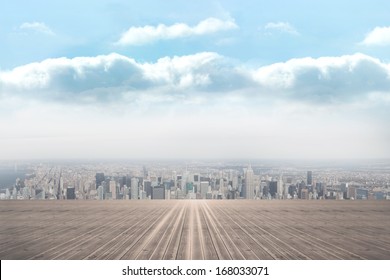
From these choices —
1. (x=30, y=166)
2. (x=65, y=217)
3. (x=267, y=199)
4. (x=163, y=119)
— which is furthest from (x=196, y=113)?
(x=65, y=217)

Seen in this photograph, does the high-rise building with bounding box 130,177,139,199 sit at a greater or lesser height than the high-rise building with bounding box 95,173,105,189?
lesser

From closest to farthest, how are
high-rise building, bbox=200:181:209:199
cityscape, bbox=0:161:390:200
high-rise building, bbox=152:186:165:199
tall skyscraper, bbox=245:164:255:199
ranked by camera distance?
cityscape, bbox=0:161:390:200, high-rise building, bbox=152:186:165:199, tall skyscraper, bbox=245:164:255:199, high-rise building, bbox=200:181:209:199

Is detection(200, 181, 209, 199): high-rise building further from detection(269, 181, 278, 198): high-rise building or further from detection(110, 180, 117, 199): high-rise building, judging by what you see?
detection(110, 180, 117, 199): high-rise building

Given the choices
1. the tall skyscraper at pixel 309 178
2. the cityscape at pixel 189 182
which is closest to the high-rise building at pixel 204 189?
the cityscape at pixel 189 182

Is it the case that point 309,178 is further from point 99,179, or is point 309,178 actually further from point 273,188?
point 99,179

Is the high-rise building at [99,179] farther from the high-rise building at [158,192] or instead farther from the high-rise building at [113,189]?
the high-rise building at [158,192]

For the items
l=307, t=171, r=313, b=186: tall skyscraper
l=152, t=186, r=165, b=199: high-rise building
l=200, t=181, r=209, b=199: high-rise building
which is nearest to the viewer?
l=307, t=171, r=313, b=186: tall skyscraper

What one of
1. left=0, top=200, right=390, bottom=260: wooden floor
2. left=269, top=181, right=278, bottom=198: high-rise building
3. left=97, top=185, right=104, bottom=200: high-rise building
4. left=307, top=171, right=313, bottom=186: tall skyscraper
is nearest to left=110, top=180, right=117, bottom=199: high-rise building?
left=97, top=185, right=104, bottom=200: high-rise building

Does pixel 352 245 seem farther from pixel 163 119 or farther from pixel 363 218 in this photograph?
pixel 163 119
